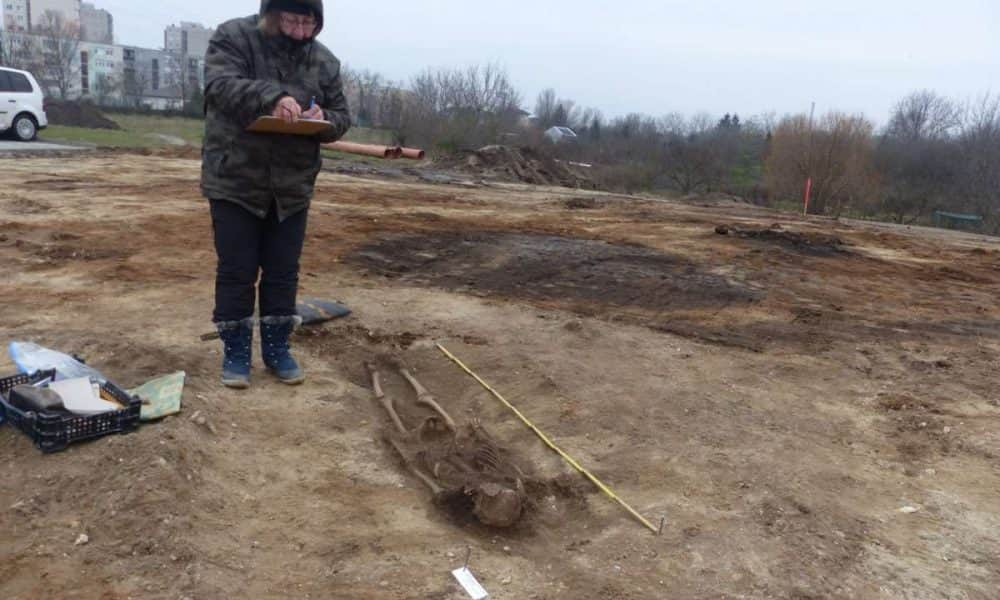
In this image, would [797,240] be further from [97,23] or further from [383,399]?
[97,23]

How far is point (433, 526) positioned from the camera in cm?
300

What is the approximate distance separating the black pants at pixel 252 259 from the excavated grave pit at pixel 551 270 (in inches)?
114

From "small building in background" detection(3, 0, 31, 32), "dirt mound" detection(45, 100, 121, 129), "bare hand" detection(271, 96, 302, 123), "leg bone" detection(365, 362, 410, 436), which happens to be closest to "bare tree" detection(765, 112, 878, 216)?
"leg bone" detection(365, 362, 410, 436)

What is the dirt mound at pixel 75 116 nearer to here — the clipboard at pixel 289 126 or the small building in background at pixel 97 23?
the clipboard at pixel 289 126

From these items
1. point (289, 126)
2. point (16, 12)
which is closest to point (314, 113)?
point (289, 126)

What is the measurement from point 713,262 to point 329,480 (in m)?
6.89

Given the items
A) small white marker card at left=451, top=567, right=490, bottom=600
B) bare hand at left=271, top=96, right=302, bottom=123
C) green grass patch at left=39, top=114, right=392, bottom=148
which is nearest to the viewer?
small white marker card at left=451, top=567, right=490, bottom=600

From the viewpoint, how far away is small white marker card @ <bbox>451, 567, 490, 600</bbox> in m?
2.55

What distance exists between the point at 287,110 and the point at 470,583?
217cm

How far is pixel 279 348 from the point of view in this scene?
4.26 metres

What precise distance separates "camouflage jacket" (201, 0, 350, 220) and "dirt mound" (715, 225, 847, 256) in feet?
27.5

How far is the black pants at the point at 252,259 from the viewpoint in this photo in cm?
381

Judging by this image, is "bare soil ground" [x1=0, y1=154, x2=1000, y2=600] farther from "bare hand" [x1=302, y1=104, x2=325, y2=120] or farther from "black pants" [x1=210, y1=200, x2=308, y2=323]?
"bare hand" [x1=302, y1=104, x2=325, y2=120]

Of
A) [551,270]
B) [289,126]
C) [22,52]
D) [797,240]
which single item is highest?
[22,52]
